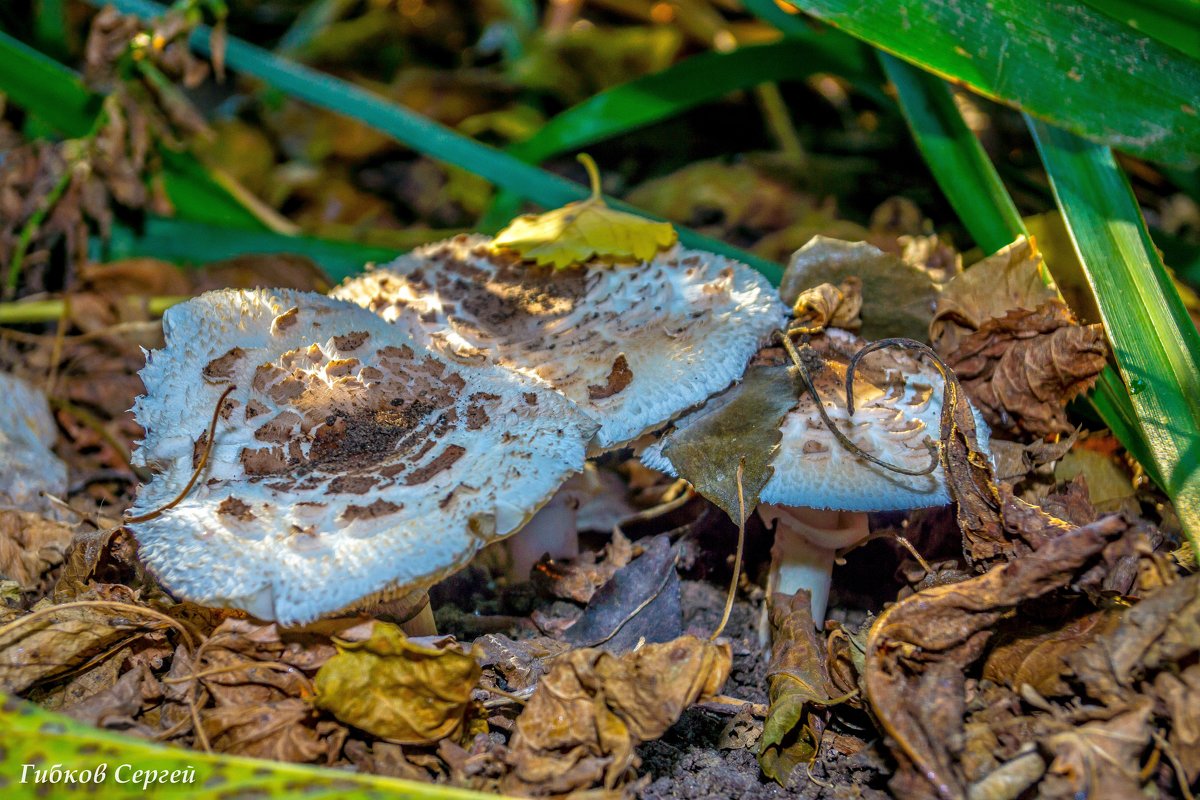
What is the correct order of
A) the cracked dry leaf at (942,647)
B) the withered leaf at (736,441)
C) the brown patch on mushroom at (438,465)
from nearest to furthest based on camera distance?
the cracked dry leaf at (942,647) → the brown patch on mushroom at (438,465) → the withered leaf at (736,441)

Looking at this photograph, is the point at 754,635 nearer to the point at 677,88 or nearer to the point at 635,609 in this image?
the point at 635,609

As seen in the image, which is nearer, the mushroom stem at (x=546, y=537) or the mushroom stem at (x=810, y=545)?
the mushroom stem at (x=810, y=545)

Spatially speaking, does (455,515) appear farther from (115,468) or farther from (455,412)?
(115,468)

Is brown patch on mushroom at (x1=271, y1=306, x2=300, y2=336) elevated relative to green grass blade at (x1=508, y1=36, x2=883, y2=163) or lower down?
lower down

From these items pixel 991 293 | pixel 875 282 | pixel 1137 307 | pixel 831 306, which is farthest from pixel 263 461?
pixel 1137 307

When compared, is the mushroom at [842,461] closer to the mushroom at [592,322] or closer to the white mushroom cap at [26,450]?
the mushroom at [592,322]

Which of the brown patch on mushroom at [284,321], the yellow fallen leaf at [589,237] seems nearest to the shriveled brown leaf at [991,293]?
the yellow fallen leaf at [589,237]

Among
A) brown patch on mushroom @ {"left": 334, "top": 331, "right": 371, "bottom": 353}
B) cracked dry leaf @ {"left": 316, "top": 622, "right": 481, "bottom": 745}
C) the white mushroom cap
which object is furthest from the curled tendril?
the white mushroom cap

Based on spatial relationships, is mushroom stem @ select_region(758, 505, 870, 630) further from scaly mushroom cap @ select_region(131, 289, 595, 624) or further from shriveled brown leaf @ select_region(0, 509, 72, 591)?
shriveled brown leaf @ select_region(0, 509, 72, 591)
